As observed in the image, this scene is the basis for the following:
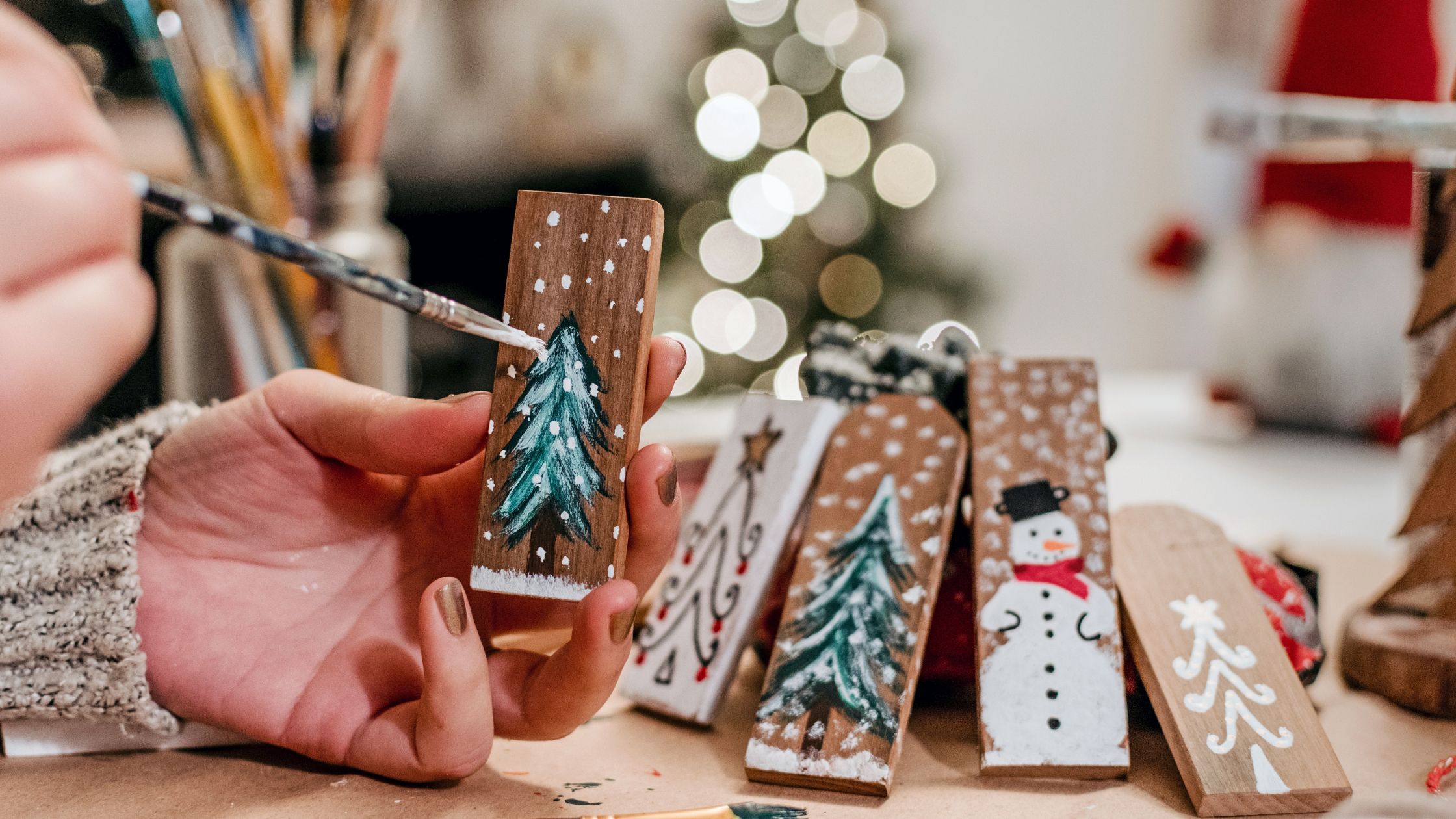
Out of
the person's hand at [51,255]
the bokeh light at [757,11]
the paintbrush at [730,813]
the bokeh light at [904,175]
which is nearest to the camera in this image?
the person's hand at [51,255]

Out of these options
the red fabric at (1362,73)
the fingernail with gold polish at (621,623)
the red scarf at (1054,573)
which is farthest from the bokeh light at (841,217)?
the fingernail with gold polish at (621,623)

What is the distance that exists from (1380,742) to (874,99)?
1.56 m

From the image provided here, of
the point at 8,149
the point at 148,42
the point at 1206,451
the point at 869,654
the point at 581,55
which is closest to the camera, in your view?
the point at 8,149

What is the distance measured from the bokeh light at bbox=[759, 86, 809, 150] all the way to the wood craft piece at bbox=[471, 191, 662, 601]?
143 centimetres

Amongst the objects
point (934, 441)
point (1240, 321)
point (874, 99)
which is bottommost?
point (934, 441)

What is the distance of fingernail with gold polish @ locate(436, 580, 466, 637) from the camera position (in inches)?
16.9

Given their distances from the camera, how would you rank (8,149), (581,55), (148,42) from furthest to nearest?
(581,55), (148,42), (8,149)

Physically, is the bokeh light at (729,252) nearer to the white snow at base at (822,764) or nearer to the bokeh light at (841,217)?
the bokeh light at (841,217)

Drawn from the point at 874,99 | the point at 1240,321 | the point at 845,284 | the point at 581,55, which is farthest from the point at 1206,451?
the point at 581,55

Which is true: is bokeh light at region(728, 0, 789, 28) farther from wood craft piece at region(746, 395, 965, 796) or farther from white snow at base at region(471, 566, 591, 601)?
white snow at base at region(471, 566, 591, 601)

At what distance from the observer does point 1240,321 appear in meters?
1.51

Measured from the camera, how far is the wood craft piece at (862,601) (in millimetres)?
465

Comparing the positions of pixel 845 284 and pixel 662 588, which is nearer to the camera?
pixel 662 588

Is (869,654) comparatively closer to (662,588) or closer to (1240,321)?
(662,588)
